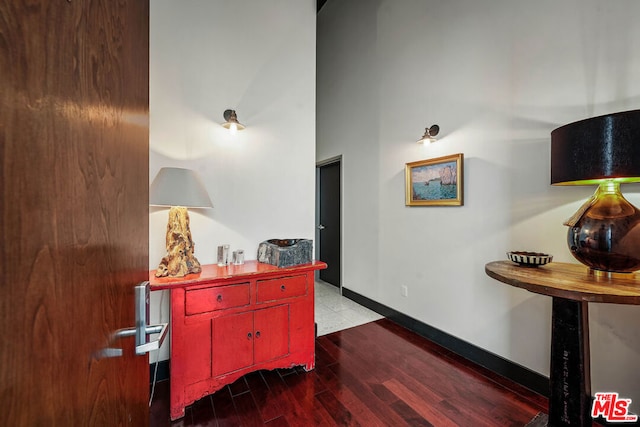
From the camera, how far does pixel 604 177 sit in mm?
1133

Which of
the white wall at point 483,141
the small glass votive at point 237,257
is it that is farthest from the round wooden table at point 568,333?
the small glass votive at point 237,257

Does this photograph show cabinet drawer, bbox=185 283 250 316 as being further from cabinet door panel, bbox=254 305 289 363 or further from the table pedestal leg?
the table pedestal leg

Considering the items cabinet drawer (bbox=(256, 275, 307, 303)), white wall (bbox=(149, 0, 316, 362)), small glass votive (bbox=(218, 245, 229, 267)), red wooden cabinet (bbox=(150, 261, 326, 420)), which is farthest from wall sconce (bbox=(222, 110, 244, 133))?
cabinet drawer (bbox=(256, 275, 307, 303))

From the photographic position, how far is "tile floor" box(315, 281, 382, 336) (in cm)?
290

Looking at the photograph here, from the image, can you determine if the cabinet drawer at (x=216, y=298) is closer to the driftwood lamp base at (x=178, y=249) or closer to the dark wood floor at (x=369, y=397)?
the driftwood lamp base at (x=178, y=249)

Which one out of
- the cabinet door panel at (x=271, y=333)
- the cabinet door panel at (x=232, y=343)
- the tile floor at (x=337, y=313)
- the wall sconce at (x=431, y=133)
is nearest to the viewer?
the cabinet door panel at (x=232, y=343)

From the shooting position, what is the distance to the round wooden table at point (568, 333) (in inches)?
46.5

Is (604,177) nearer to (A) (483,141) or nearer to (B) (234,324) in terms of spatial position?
(A) (483,141)

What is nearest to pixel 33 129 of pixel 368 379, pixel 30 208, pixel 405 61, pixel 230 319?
pixel 30 208

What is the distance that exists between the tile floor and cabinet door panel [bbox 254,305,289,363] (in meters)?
0.87

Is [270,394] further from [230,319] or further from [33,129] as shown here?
[33,129]

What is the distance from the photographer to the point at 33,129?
35 cm

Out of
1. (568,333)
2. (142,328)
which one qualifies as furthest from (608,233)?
(142,328)

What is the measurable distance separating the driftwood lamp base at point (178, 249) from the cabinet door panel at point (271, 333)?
55cm
